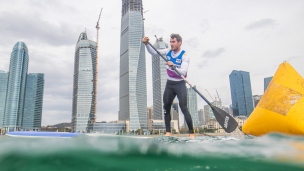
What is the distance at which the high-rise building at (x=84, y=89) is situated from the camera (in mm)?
137750

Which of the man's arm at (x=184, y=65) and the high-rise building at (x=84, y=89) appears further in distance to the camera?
the high-rise building at (x=84, y=89)

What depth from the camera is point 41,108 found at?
158500mm

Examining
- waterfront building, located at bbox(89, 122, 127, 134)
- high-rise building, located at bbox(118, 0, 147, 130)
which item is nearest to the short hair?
waterfront building, located at bbox(89, 122, 127, 134)

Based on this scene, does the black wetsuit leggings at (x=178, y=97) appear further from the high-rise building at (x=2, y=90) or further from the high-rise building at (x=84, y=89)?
the high-rise building at (x=2, y=90)

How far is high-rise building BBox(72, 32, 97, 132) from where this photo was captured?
452ft

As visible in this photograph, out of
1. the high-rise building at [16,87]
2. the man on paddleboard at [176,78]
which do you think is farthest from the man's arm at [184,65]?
the high-rise building at [16,87]

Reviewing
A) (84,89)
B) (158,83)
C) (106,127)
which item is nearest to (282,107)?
(106,127)

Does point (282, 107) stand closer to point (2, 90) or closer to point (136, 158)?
point (136, 158)

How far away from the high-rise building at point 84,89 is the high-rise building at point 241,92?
339 feet

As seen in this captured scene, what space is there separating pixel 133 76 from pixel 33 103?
249 ft

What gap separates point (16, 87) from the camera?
136 meters

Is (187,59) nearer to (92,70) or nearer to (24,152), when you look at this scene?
(24,152)

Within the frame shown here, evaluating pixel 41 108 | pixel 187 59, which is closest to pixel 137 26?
pixel 41 108

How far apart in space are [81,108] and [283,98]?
142636 mm
